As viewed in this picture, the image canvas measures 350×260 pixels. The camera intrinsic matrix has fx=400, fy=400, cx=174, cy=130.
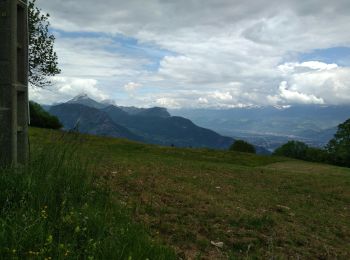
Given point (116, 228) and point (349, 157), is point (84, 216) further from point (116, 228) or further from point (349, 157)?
point (349, 157)

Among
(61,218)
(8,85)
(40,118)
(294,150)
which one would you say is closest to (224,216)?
(61,218)

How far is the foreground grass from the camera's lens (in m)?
6.06

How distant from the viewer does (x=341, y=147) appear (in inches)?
3688

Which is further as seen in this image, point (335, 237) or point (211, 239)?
point (335, 237)

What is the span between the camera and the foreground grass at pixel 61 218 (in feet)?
19.9

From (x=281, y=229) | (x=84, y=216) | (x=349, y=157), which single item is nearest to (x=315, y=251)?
(x=281, y=229)

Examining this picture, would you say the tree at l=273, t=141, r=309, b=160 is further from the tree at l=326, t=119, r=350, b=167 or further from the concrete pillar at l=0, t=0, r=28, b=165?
the concrete pillar at l=0, t=0, r=28, b=165

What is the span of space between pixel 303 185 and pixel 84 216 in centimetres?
1756

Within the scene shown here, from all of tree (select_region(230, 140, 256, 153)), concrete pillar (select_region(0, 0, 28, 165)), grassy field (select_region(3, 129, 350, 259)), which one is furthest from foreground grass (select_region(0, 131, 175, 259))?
tree (select_region(230, 140, 256, 153))

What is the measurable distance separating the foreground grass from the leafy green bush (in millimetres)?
75874

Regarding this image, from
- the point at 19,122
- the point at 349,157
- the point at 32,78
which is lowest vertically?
the point at 349,157

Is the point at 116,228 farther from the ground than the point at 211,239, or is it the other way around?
the point at 116,228

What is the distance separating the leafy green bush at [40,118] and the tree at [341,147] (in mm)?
64564

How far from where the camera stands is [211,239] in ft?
31.9
